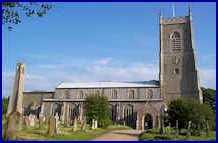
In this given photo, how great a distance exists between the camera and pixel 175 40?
73812mm

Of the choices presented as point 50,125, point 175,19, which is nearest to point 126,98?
point 175,19

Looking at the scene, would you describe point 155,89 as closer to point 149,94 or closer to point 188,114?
point 149,94

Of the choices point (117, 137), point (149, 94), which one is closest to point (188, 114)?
point (117, 137)

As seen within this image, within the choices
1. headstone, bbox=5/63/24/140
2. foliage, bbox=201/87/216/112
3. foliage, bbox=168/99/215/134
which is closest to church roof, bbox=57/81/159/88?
foliage, bbox=201/87/216/112

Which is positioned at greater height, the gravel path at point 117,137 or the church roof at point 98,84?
the church roof at point 98,84

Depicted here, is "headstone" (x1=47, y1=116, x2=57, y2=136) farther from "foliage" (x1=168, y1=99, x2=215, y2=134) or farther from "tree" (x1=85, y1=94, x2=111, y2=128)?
"tree" (x1=85, y1=94, x2=111, y2=128)

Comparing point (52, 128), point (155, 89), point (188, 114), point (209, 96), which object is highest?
point (155, 89)

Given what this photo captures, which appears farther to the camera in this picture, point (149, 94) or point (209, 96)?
point (209, 96)

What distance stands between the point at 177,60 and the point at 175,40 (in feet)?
15.1

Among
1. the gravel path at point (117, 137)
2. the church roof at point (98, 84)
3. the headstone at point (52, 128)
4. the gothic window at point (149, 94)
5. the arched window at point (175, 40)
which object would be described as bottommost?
the gravel path at point (117, 137)

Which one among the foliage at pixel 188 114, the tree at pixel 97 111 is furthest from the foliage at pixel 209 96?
the tree at pixel 97 111

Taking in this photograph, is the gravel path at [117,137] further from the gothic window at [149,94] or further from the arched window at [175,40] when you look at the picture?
the arched window at [175,40]

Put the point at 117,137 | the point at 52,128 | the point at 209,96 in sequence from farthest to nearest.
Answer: the point at 209,96 → the point at 117,137 → the point at 52,128

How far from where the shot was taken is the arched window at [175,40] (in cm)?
7314
